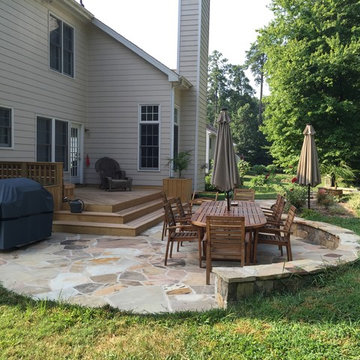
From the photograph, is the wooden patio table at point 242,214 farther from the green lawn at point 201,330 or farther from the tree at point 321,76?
the tree at point 321,76

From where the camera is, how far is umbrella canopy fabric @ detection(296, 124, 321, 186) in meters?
8.19

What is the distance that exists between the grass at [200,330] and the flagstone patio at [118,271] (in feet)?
1.05

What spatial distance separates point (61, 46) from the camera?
10398mm

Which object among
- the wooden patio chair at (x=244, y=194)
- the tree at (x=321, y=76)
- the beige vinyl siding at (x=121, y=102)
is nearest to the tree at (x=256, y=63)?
the tree at (x=321, y=76)

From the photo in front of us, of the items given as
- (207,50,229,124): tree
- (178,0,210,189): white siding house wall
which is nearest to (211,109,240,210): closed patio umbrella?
(178,0,210,189): white siding house wall

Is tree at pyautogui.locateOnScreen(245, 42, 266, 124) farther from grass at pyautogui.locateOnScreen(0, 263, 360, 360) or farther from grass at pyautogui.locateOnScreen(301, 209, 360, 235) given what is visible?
grass at pyautogui.locateOnScreen(0, 263, 360, 360)

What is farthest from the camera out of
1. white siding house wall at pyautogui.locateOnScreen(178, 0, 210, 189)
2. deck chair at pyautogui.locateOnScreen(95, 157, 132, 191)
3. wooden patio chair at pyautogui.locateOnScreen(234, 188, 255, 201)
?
white siding house wall at pyautogui.locateOnScreen(178, 0, 210, 189)

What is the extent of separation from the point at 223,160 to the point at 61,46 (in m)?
7.36

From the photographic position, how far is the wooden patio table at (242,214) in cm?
473

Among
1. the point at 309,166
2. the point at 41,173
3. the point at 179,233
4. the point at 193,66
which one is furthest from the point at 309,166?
the point at 193,66

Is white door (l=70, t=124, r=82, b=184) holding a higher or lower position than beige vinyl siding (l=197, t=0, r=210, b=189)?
lower

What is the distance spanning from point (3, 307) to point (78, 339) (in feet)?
3.59

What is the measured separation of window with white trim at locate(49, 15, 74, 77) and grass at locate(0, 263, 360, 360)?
8.36m

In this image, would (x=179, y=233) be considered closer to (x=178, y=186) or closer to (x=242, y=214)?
(x=242, y=214)
